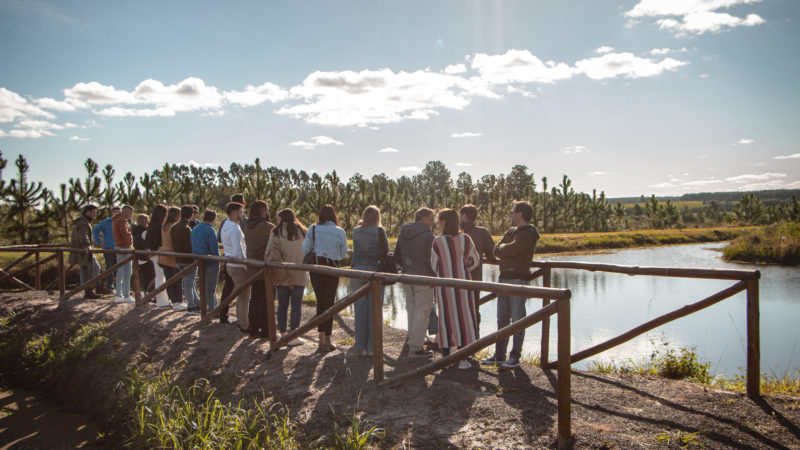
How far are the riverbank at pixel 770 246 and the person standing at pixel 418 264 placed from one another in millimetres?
27077

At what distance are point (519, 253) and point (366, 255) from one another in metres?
1.57

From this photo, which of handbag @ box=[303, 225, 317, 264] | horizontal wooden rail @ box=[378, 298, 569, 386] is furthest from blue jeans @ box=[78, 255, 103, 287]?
horizontal wooden rail @ box=[378, 298, 569, 386]

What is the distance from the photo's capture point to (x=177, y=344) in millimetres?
6145

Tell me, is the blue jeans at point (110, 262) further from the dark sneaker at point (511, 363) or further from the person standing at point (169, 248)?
the dark sneaker at point (511, 363)

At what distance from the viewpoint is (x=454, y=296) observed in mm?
4723

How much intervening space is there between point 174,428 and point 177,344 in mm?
2133

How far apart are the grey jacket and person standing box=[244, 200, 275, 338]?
1864 millimetres

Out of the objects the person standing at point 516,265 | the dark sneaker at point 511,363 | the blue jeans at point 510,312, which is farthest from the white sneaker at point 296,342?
the dark sneaker at point 511,363

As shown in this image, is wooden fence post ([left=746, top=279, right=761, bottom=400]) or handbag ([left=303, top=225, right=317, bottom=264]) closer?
wooden fence post ([left=746, top=279, right=761, bottom=400])

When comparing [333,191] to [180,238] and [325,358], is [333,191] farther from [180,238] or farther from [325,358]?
[325,358]

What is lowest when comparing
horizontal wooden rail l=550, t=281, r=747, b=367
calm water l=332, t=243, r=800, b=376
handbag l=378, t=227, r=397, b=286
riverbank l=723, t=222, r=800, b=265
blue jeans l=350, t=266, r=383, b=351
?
calm water l=332, t=243, r=800, b=376

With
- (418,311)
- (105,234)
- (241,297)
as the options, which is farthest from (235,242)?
(105,234)

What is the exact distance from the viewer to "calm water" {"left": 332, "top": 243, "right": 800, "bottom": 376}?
9391mm

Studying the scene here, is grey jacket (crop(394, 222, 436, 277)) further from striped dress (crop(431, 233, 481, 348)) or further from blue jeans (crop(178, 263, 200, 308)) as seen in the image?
blue jeans (crop(178, 263, 200, 308))
